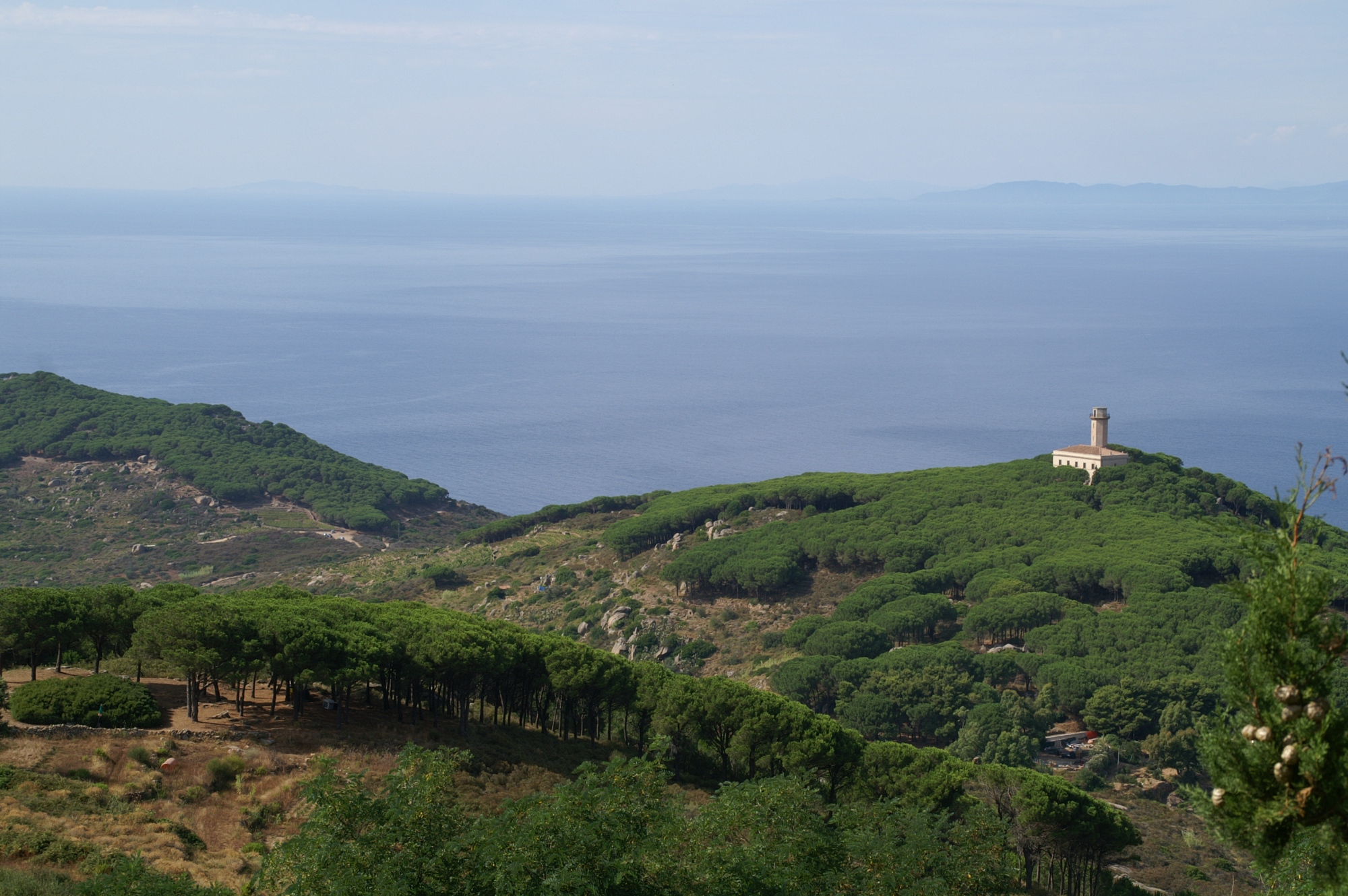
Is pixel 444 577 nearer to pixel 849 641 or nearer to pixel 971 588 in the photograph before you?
pixel 849 641

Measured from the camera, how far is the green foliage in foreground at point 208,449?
9219cm

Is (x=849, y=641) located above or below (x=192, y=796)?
below

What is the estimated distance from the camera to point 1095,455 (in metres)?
72.6

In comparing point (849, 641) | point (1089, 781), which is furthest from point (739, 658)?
point (1089, 781)

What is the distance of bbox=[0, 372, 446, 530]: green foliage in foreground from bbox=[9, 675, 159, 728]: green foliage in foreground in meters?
57.7

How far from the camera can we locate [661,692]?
1502 inches

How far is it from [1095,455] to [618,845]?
61.1 m

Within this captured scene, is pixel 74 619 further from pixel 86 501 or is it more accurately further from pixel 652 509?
pixel 86 501

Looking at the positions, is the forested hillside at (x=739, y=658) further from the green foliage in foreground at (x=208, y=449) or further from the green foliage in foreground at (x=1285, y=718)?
the green foliage in foreground at (x=208, y=449)

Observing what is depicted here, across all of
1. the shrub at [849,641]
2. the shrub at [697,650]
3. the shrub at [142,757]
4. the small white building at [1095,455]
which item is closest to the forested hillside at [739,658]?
the shrub at [849,641]

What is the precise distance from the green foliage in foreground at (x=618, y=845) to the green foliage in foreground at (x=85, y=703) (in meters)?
7.37

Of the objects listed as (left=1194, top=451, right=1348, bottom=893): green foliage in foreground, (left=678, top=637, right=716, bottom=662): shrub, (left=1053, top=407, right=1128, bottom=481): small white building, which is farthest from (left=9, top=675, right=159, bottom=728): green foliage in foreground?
(left=1053, top=407, right=1128, bottom=481): small white building

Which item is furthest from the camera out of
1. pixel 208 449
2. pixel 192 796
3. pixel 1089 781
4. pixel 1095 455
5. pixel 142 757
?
pixel 208 449

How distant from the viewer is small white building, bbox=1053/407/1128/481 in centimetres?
7219
